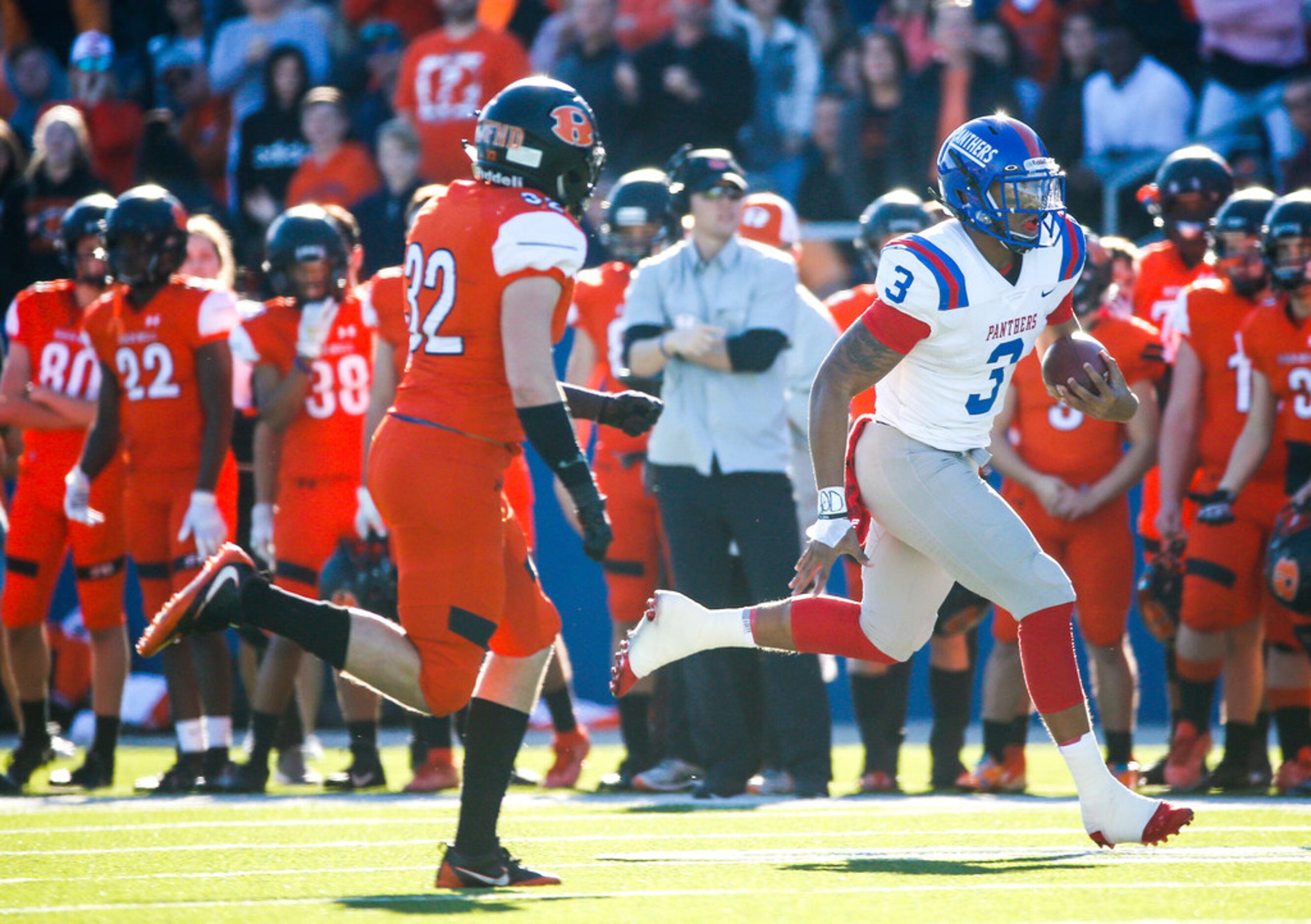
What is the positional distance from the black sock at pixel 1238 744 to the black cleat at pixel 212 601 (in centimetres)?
386

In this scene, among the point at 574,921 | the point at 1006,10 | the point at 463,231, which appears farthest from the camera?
the point at 1006,10

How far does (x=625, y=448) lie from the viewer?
296 inches

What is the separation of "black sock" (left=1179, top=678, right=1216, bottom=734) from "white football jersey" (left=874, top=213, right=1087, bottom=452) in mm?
2318

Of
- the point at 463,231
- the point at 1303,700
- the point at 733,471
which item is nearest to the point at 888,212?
the point at 733,471

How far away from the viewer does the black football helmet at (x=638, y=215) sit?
7578mm

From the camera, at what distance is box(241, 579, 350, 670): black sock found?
4.43 meters

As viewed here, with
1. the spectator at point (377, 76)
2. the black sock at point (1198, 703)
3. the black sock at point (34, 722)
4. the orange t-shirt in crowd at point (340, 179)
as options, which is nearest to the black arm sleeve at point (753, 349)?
the black sock at point (1198, 703)

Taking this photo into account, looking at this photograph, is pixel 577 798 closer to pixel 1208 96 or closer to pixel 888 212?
pixel 888 212

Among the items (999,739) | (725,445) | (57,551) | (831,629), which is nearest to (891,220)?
(725,445)

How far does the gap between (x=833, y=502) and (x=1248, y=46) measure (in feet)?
21.7

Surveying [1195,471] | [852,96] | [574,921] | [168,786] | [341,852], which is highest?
[852,96]

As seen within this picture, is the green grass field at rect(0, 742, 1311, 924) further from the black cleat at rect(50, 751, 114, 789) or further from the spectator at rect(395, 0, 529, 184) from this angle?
the spectator at rect(395, 0, 529, 184)

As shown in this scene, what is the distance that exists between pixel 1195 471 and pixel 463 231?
12.0 ft

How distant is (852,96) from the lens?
1070 centimetres
